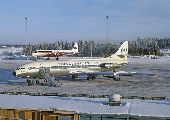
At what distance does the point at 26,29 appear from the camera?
13688 centimetres

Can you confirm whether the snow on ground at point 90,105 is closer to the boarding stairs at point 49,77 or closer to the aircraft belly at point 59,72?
the boarding stairs at point 49,77

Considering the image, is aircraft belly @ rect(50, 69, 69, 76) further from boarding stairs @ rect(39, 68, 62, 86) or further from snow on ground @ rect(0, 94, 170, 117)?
snow on ground @ rect(0, 94, 170, 117)

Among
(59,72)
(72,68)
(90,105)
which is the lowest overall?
(90,105)

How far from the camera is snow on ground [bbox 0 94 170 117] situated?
17.4m

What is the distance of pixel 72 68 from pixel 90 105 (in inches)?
1038

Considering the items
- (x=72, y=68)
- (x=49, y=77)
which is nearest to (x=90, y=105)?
(x=49, y=77)

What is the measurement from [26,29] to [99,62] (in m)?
98.7

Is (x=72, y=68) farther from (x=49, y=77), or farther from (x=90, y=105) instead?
(x=90, y=105)

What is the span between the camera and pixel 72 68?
150 ft

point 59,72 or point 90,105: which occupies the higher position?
point 59,72

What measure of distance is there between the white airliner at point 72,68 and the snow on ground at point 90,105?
57.6 feet

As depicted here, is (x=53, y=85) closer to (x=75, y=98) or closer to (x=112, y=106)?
(x=75, y=98)

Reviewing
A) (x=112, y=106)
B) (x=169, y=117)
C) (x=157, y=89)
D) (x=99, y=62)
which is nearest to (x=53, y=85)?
(x=99, y=62)

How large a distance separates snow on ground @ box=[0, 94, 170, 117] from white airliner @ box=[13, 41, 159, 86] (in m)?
17.6
